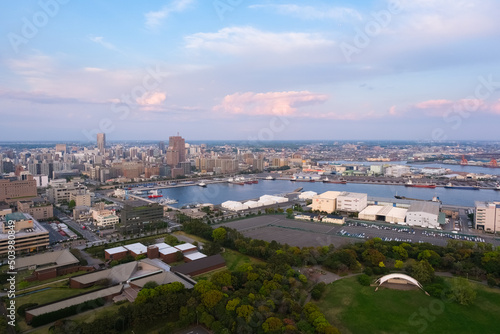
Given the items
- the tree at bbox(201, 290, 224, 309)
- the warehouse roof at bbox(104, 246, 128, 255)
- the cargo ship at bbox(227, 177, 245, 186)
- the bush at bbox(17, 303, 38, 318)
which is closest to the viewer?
the tree at bbox(201, 290, 224, 309)

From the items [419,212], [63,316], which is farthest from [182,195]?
[63,316]

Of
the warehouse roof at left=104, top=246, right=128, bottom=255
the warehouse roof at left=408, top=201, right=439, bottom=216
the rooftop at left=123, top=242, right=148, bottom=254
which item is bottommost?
the rooftop at left=123, top=242, right=148, bottom=254

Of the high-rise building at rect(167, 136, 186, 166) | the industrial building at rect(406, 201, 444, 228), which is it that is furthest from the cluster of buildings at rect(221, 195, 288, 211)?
the high-rise building at rect(167, 136, 186, 166)

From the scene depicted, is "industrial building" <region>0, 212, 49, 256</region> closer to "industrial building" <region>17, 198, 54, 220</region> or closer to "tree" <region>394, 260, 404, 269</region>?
"industrial building" <region>17, 198, 54, 220</region>

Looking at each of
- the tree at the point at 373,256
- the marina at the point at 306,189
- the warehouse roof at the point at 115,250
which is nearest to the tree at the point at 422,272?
the tree at the point at 373,256

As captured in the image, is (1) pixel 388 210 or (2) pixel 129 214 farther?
(1) pixel 388 210

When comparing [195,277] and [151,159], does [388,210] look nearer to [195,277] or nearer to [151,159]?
[195,277]
